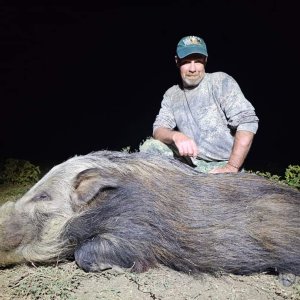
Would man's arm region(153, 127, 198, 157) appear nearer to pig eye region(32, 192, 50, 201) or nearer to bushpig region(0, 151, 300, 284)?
bushpig region(0, 151, 300, 284)

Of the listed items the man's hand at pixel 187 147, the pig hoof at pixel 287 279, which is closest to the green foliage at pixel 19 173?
the man's hand at pixel 187 147

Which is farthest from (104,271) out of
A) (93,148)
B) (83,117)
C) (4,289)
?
(83,117)

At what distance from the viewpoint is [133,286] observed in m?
2.17

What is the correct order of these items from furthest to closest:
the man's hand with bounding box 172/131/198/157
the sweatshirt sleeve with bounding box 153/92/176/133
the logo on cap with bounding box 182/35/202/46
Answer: the sweatshirt sleeve with bounding box 153/92/176/133 < the logo on cap with bounding box 182/35/202/46 < the man's hand with bounding box 172/131/198/157

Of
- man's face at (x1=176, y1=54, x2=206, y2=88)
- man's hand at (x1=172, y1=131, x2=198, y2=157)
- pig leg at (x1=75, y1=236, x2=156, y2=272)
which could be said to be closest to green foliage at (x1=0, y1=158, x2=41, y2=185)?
man's face at (x1=176, y1=54, x2=206, y2=88)

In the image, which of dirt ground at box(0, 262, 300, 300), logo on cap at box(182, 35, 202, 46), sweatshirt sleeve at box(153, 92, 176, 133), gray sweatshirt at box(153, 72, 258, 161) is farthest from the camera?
sweatshirt sleeve at box(153, 92, 176, 133)

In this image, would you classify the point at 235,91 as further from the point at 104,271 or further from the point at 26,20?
the point at 26,20

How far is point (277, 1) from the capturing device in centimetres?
658

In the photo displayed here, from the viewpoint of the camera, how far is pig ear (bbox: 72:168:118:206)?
7.82ft

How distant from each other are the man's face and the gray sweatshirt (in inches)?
2.0

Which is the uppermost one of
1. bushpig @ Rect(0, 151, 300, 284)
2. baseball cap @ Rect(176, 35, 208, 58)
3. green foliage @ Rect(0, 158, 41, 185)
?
baseball cap @ Rect(176, 35, 208, 58)

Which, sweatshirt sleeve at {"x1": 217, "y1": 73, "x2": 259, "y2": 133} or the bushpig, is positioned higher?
sweatshirt sleeve at {"x1": 217, "y1": 73, "x2": 259, "y2": 133}

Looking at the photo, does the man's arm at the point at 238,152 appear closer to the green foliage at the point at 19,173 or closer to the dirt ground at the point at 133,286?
the dirt ground at the point at 133,286

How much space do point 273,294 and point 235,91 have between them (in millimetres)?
1396
